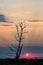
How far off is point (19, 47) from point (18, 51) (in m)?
0.67

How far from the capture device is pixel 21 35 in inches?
2041
